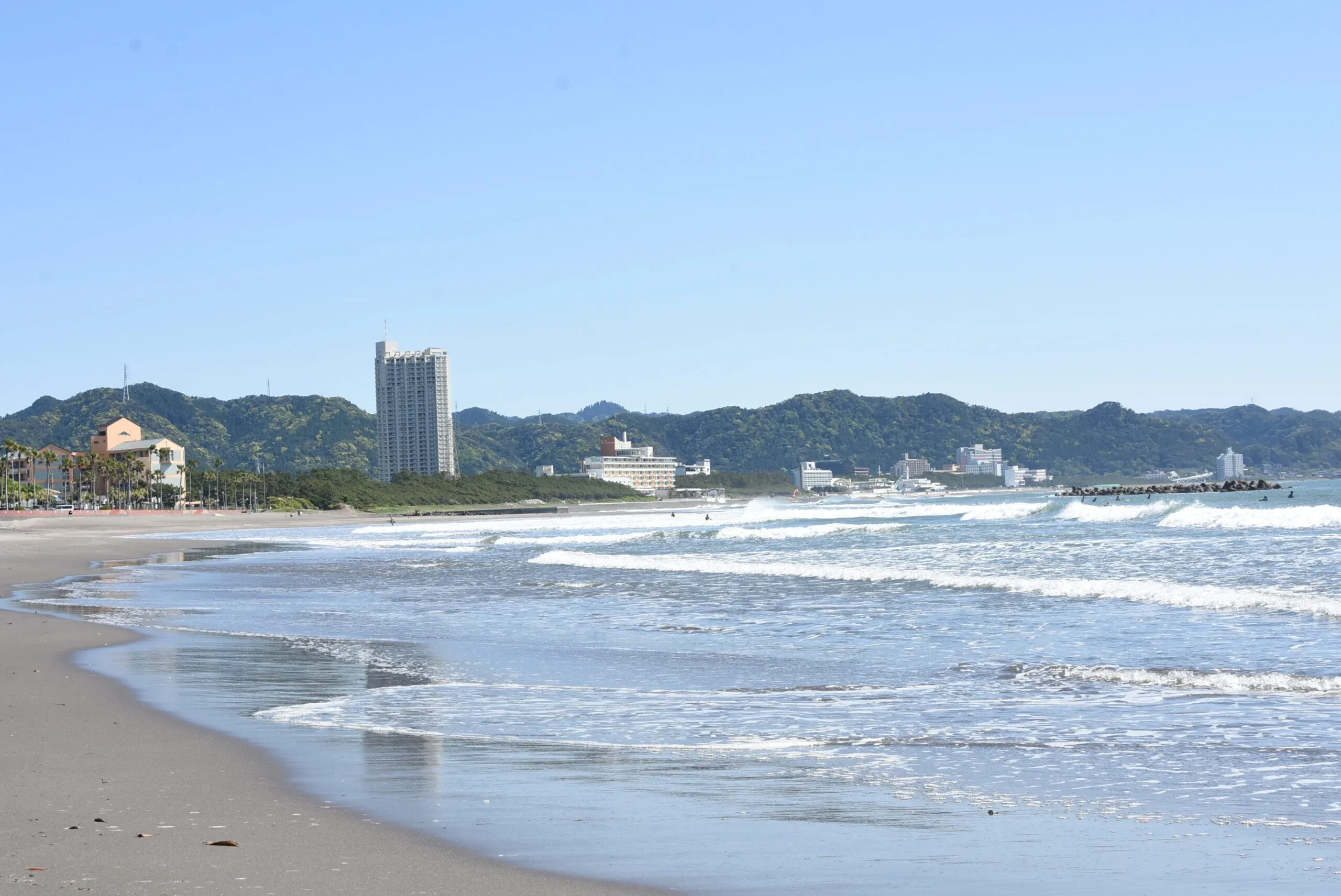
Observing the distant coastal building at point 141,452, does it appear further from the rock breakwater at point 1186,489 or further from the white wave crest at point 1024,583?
the white wave crest at point 1024,583

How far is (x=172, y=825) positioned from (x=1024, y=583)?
18.1 m

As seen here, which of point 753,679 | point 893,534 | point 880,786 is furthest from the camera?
point 893,534

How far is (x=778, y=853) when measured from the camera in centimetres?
580

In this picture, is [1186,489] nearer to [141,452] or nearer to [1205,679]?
[141,452]

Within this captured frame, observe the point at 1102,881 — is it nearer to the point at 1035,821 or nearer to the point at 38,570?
the point at 1035,821

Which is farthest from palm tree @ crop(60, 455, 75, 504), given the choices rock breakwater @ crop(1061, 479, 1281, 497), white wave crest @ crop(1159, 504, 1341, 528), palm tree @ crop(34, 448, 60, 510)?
white wave crest @ crop(1159, 504, 1341, 528)

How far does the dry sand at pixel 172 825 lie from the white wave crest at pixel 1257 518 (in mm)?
42213

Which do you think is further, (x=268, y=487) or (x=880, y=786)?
(x=268, y=487)

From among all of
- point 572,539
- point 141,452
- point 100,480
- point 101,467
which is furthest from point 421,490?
point 572,539

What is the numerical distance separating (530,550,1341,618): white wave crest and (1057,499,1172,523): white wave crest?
104 feet

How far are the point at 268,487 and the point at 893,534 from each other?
110 m

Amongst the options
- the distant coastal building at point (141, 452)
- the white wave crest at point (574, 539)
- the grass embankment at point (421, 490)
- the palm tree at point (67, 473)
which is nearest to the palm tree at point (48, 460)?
the palm tree at point (67, 473)

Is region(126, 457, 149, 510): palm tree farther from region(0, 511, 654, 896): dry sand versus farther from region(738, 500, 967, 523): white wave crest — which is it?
region(0, 511, 654, 896): dry sand

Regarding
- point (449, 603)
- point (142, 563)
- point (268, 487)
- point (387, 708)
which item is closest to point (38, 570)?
point (142, 563)
